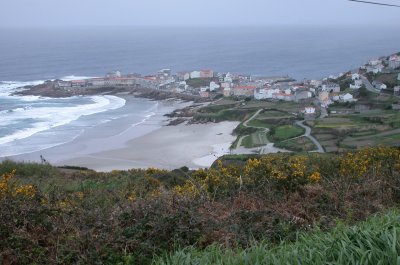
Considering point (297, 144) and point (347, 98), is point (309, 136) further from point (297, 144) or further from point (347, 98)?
Answer: point (347, 98)

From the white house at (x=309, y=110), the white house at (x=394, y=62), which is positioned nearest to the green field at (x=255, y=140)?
the white house at (x=309, y=110)

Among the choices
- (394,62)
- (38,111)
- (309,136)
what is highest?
(394,62)

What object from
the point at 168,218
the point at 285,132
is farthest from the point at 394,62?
the point at 168,218

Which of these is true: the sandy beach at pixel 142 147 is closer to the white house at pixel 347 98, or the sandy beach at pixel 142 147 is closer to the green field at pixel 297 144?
the green field at pixel 297 144

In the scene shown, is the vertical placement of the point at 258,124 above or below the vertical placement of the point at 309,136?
below

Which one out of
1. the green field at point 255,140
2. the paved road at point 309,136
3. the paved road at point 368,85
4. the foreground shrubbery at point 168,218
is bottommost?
the green field at point 255,140

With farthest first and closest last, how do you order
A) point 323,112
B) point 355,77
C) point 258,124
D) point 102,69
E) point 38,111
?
1. point 102,69
2. point 355,77
3. point 323,112
4. point 38,111
5. point 258,124

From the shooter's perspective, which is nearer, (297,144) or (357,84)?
(297,144)

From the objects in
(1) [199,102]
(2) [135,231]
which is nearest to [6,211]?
(2) [135,231]

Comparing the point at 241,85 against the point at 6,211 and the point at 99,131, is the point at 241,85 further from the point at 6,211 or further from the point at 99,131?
the point at 6,211
